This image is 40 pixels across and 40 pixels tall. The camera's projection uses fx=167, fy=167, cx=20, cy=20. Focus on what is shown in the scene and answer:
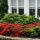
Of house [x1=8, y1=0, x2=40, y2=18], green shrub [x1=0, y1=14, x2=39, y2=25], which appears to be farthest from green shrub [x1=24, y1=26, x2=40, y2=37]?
house [x1=8, y1=0, x2=40, y2=18]

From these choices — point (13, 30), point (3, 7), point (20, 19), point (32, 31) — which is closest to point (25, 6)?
point (3, 7)

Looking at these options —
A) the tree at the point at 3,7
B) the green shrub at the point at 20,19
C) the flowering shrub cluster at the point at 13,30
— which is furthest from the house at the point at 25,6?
the flowering shrub cluster at the point at 13,30

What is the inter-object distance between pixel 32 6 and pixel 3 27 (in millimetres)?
4780

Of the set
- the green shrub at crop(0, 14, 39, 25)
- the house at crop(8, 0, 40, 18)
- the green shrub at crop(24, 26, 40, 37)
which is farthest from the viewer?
the house at crop(8, 0, 40, 18)

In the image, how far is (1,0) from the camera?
38.9 ft

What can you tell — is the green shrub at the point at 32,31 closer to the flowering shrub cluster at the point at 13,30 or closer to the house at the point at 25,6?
the flowering shrub cluster at the point at 13,30

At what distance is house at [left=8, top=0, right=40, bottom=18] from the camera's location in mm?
11822

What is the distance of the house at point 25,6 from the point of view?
11.8m

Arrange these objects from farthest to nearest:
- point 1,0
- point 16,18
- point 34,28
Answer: point 1,0, point 16,18, point 34,28

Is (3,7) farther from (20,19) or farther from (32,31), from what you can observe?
(32,31)

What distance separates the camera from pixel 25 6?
1200cm

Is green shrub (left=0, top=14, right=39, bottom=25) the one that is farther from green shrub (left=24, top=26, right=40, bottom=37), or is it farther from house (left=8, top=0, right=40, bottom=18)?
house (left=8, top=0, right=40, bottom=18)

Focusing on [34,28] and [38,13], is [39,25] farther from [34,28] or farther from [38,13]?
[38,13]

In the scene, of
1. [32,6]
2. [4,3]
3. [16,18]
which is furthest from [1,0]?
[16,18]
